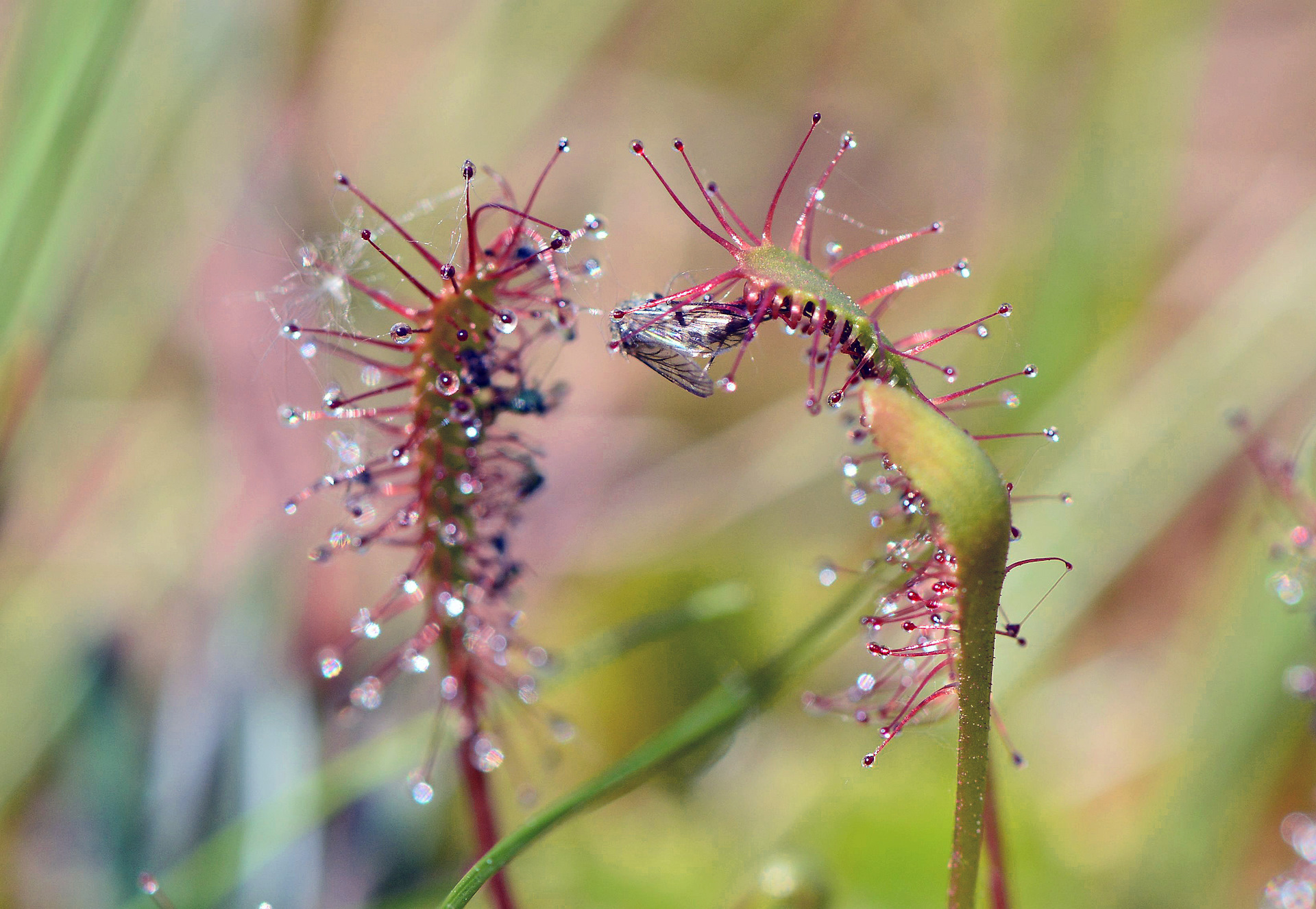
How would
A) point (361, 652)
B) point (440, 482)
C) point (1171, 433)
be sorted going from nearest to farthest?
point (440, 482)
point (361, 652)
point (1171, 433)

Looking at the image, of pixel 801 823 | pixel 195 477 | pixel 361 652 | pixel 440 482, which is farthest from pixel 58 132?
pixel 801 823

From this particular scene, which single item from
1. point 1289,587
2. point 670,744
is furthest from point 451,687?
point 1289,587

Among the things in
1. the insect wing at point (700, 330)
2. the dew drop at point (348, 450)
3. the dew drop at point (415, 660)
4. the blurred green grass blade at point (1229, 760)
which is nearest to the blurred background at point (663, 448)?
the blurred green grass blade at point (1229, 760)

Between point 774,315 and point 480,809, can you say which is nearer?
point 774,315

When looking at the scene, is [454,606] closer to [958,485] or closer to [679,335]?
[679,335]

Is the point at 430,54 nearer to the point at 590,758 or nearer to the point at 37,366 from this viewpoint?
the point at 37,366
